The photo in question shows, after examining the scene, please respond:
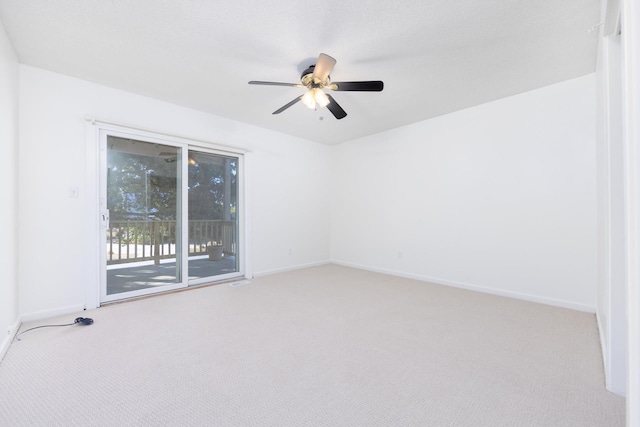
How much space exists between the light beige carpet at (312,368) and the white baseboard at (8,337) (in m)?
0.04

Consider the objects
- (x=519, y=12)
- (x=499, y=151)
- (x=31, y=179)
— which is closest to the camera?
(x=519, y=12)

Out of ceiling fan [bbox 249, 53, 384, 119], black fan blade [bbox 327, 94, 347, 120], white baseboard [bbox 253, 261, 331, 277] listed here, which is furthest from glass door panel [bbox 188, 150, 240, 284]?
black fan blade [bbox 327, 94, 347, 120]

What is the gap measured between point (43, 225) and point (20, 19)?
1.81 metres

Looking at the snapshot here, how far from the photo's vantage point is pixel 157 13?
6.51 ft

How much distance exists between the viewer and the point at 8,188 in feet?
7.35

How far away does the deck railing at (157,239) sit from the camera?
3256 mm

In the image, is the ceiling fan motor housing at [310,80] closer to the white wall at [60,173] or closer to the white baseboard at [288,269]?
the white wall at [60,173]

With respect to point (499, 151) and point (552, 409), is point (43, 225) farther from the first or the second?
point (499, 151)

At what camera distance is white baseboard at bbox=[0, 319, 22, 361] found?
199cm

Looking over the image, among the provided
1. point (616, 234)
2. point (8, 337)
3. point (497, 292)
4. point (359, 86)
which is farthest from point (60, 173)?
point (497, 292)

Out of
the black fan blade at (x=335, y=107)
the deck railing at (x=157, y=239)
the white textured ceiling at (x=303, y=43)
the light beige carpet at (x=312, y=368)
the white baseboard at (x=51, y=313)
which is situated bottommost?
the light beige carpet at (x=312, y=368)

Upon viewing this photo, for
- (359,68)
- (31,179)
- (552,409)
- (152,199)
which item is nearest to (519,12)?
(359,68)

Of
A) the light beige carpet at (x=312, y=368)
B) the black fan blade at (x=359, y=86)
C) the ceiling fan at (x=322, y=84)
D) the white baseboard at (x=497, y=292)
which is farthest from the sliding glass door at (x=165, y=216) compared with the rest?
A: the white baseboard at (x=497, y=292)

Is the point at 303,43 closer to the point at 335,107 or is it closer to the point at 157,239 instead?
the point at 335,107
